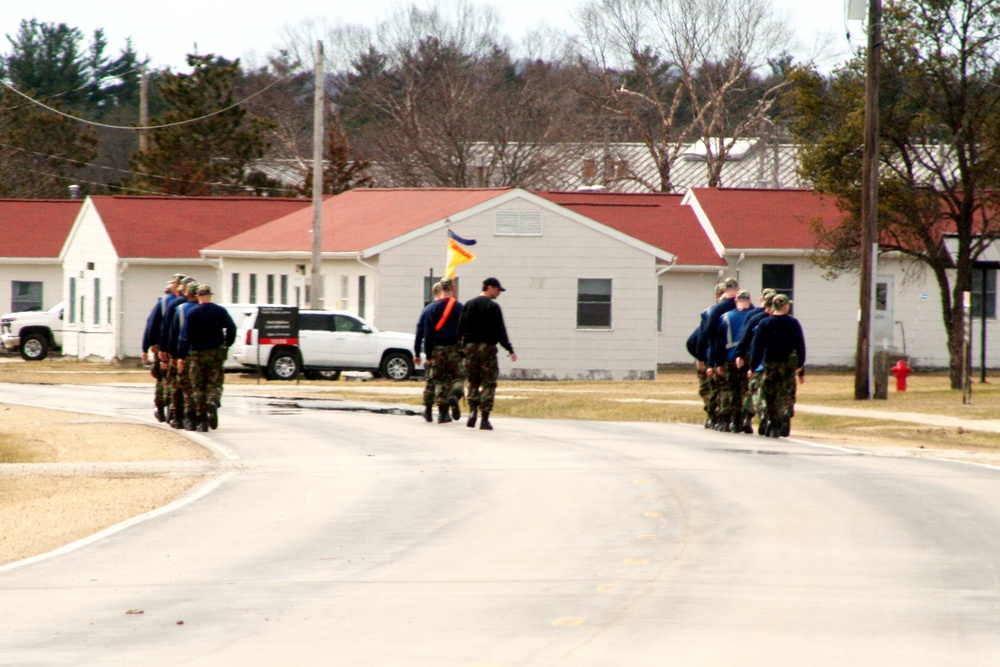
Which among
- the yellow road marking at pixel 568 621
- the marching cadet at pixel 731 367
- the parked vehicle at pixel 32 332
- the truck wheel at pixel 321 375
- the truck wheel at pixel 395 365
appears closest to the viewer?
the yellow road marking at pixel 568 621

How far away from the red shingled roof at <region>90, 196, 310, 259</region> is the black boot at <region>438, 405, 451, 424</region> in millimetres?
23475

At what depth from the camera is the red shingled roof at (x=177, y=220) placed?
44.2 metres

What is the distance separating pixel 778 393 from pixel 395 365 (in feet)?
56.8

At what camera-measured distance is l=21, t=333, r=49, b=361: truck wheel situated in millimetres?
45125

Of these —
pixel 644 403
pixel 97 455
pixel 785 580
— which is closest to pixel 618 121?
pixel 644 403

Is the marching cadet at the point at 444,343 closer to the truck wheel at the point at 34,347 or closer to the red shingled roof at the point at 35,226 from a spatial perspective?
the truck wheel at the point at 34,347

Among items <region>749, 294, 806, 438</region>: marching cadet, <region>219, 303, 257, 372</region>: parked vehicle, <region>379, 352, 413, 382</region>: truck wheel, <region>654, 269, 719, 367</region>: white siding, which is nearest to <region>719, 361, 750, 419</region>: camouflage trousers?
<region>749, 294, 806, 438</region>: marching cadet

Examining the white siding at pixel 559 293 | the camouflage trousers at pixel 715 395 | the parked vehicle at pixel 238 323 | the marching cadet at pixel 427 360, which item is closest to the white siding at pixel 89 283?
the parked vehicle at pixel 238 323

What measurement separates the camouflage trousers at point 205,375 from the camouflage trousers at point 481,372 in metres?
2.96

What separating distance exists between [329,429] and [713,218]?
83.1ft

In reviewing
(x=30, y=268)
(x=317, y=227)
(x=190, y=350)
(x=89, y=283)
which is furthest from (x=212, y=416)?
(x=30, y=268)

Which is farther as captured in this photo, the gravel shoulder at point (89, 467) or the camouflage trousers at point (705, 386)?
the camouflage trousers at point (705, 386)

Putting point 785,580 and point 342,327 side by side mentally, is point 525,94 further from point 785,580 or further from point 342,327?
point 785,580

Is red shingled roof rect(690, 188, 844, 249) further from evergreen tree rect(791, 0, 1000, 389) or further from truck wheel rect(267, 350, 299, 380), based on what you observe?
truck wheel rect(267, 350, 299, 380)
